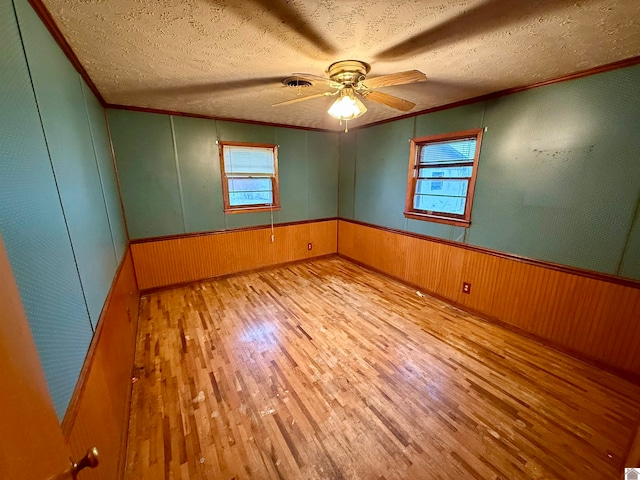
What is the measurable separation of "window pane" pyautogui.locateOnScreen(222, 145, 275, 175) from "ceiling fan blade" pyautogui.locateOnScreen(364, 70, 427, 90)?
2.56 m

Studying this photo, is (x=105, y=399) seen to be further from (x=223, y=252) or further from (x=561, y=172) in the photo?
(x=561, y=172)

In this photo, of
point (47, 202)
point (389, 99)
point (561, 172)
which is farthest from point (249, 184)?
point (561, 172)

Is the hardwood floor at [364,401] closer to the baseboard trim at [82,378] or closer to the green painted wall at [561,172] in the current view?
the baseboard trim at [82,378]

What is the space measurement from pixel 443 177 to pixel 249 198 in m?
2.85

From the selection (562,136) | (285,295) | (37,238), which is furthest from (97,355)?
(562,136)

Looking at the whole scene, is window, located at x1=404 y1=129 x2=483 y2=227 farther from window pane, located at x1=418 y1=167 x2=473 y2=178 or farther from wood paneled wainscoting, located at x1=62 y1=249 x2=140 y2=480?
wood paneled wainscoting, located at x1=62 y1=249 x2=140 y2=480

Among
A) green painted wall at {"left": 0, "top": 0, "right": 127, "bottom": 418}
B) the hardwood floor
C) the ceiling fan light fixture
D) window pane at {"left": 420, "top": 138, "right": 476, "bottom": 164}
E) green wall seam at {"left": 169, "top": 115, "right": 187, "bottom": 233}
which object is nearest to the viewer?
green painted wall at {"left": 0, "top": 0, "right": 127, "bottom": 418}

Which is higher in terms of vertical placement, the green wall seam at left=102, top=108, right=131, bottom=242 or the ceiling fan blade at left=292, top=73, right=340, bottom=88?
the ceiling fan blade at left=292, top=73, right=340, bottom=88

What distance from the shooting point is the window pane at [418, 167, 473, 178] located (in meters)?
3.02

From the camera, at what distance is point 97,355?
4.35 feet

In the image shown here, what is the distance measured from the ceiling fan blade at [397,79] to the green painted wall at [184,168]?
8.41 feet

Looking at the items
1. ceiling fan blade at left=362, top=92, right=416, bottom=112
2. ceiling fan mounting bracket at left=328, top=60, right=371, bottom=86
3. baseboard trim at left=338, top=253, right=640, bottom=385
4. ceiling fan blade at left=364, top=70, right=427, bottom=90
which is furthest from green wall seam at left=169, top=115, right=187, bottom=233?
baseboard trim at left=338, top=253, right=640, bottom=385

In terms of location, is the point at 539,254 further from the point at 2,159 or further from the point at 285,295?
the point at 2,159

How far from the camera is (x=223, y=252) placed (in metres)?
4.13
